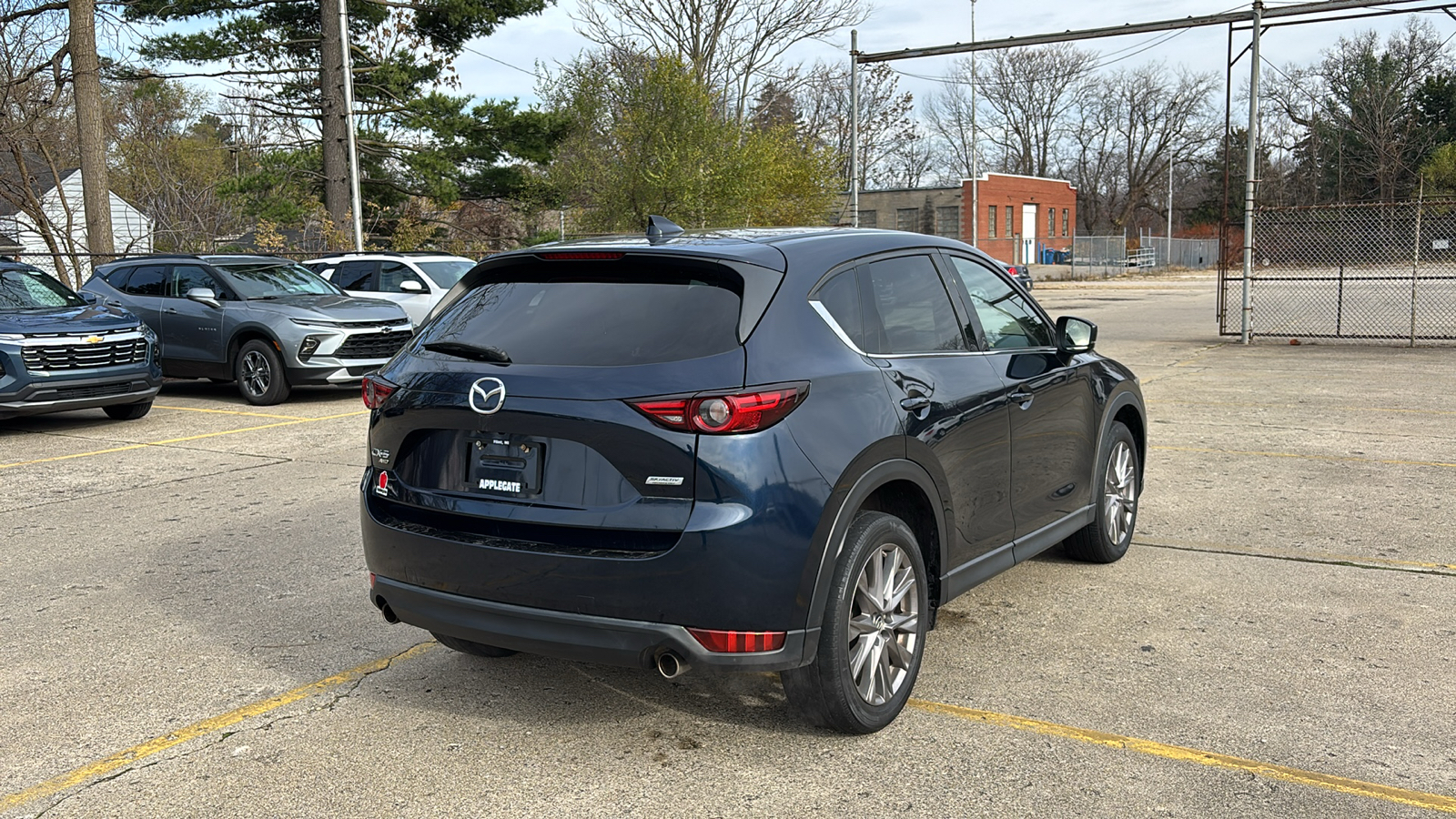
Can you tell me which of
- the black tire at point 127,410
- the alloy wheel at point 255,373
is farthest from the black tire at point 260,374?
the black tire at point 127,410

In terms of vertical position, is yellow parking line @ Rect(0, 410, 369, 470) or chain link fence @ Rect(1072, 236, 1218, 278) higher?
chain link fence @ Rect(1072, 236, 1218, 278)

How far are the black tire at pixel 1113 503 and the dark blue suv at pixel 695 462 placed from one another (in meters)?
1.38

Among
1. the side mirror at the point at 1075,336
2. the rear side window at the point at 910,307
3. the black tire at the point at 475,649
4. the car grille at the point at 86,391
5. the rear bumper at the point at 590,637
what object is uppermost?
the rear side window at the point at 910,307

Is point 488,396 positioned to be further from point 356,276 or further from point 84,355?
point 356,276

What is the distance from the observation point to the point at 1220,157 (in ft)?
268

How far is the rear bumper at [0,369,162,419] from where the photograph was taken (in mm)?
10828

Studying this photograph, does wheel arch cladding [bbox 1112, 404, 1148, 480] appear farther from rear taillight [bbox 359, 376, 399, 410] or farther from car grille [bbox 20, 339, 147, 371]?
car grille [bbox 20, 339, 147, 371]

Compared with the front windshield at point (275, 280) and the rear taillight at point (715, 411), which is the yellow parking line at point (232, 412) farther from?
the rear taillight at point (715, 411)

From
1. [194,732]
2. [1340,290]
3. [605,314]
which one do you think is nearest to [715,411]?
[605,314]

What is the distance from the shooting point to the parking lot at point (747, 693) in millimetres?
3490

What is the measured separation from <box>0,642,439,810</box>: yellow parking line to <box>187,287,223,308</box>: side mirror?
1043 centimetres

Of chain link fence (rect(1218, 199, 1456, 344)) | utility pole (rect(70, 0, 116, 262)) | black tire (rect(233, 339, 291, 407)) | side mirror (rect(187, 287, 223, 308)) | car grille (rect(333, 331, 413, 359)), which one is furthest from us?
utility pole (rect(70, 0, 116, 262))

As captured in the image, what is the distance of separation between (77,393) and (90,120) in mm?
13357

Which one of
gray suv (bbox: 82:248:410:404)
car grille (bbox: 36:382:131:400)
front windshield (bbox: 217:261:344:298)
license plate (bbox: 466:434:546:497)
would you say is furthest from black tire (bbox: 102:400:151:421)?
license plate (bbox: 466:434:546:497)
